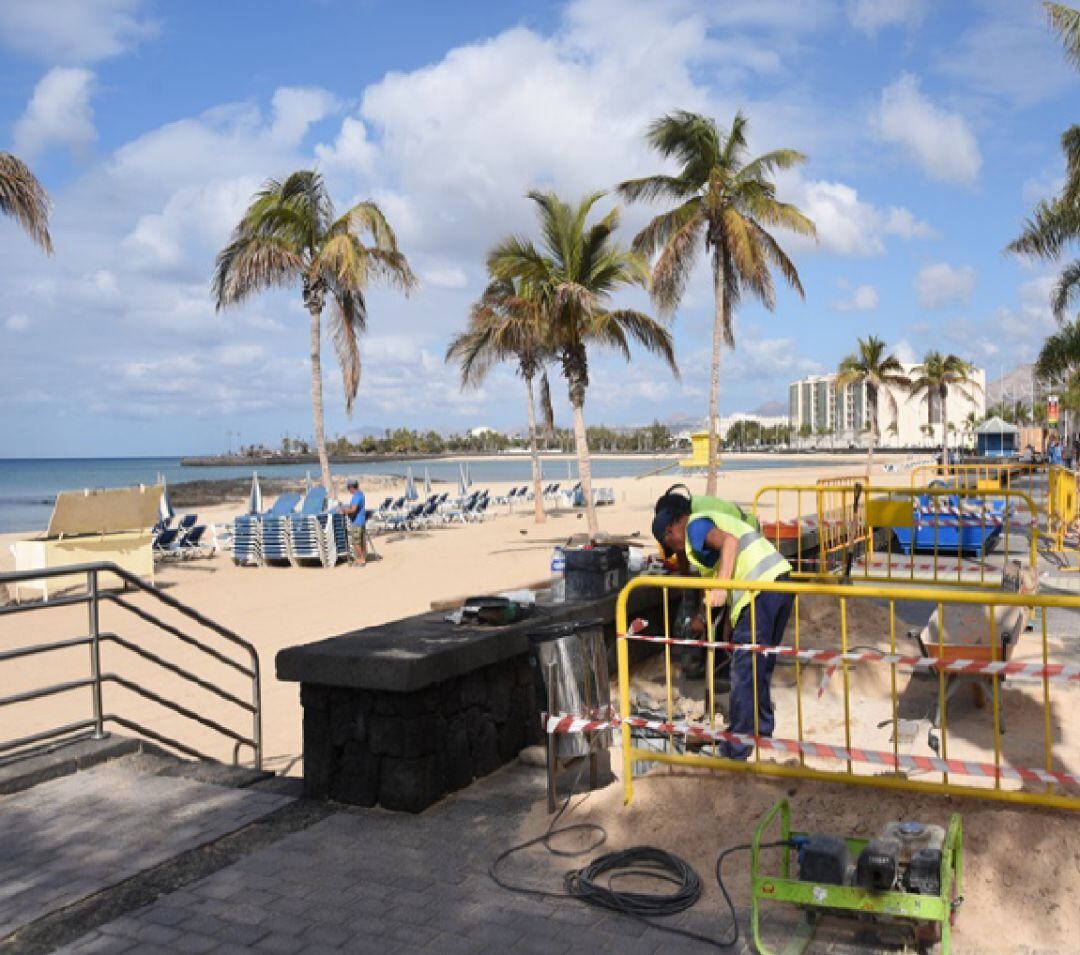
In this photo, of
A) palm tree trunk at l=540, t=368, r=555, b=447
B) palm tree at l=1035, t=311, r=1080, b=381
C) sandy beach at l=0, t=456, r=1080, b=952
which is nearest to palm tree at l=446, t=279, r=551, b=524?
→ palm tree trunk at l=540, t=368, r=555, b=447

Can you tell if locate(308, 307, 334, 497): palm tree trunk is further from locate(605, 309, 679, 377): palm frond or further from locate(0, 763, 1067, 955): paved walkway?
locate(0, 763, 1067, 955): paved walkway

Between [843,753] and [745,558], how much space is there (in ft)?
4.53

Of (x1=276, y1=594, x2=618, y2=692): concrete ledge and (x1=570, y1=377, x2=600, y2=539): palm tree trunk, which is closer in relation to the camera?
(x1=276, y1=594, x2=618, y2=692): concrete ledge

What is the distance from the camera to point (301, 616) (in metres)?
→ 12.9

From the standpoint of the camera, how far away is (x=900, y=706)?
7016 mm

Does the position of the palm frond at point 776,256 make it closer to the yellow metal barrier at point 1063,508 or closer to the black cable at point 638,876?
the yellow metal barrier at point 1063,508

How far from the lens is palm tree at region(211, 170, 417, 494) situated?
21.1m

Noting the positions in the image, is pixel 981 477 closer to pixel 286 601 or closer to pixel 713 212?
pixel 713 212

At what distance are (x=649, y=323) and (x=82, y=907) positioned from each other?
616 inches

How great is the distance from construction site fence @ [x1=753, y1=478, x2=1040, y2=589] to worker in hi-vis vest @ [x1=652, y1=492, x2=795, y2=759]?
3.21m

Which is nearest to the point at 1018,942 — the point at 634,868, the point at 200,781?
the point at 634,868

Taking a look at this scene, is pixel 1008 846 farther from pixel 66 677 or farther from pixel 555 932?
pixel 66 677

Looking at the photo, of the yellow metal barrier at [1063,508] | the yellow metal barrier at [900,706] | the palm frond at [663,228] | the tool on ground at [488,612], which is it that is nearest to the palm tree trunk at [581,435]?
the palm frond at [663,228]

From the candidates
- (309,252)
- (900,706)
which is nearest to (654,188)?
(309,252)
